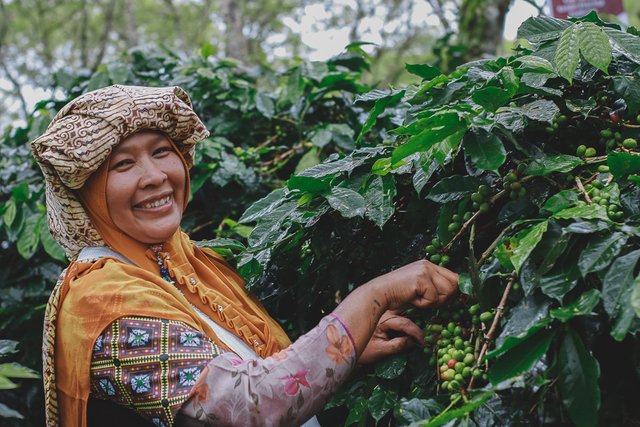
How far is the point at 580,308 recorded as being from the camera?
1.24 metres

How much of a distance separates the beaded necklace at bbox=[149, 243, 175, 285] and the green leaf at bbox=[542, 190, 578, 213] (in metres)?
1.00

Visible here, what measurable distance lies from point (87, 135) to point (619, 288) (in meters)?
1.26

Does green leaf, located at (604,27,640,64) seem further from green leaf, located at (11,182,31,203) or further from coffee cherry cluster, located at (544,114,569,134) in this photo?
green leaf, located at (11,182,31,203)

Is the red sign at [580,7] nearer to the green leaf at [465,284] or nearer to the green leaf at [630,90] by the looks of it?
the green leaf at [630,90]

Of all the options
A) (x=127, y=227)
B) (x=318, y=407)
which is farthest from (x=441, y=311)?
(x=127, y=227)

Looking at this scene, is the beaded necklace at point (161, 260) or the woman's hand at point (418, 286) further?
the beaded necklace at point (161, 260)

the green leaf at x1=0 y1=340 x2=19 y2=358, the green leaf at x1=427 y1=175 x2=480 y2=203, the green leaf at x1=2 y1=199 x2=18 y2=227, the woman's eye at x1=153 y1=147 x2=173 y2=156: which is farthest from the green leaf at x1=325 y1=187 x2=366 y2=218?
the green leaf at x1=2 y1=199 x2=18 y2=227

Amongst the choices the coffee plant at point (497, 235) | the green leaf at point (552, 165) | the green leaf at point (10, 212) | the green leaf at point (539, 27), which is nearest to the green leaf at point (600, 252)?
the coffee plant at point (497, 235)

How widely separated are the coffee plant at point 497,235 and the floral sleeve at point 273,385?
0.58 feet

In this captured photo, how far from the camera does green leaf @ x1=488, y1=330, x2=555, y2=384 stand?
125cm

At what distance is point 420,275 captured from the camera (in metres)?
1.64

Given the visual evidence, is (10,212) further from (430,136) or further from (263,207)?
(430,136)

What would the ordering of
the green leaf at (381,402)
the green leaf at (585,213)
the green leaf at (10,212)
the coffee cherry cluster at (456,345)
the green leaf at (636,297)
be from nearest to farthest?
1. the green leaf at (636,297)
2. the green leaf at (585,213)
3. the coffee cherry cluster at (456,345)
4. the green leaf at (381,402)
5. the green leaf at (10,212)

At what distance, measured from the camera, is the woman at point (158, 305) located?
5.06ft
